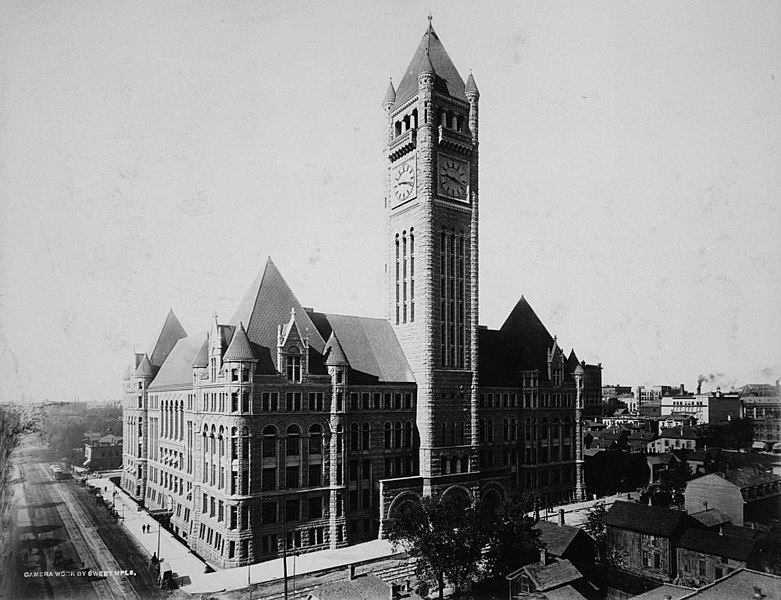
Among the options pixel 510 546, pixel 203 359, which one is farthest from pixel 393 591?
pixel 203 359

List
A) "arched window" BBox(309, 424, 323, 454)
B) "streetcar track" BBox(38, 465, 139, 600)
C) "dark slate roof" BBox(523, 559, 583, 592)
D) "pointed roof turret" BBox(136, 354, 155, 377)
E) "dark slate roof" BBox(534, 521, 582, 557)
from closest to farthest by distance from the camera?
"dark slate roof" BBox(523, 559, 583, 592), "streetcar track" BBox(38, 465, 139, 600), "dark slate roof" BBox(534, 521, 582, 557), "arched window" BBox(309, 424, 323, 454), "pointed roof turret" BBox(136, 354, 155, 377)

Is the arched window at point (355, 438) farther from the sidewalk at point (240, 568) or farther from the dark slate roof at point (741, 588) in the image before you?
the dark slate roof at point (741, 588)

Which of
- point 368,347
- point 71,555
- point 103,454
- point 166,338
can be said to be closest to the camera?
point 71,555

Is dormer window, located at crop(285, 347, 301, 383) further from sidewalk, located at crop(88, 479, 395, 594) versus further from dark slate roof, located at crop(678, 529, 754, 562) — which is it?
dark slate roof, located at crop(678, 529, 754, 562)

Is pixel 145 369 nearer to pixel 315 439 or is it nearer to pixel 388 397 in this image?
pixel 315 439

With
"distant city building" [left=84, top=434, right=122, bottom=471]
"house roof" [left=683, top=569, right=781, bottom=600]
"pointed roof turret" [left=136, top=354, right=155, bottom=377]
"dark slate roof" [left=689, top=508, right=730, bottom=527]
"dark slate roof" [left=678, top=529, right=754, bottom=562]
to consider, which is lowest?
"distant city building" [left=84, top=434, right=122, bottom=471]

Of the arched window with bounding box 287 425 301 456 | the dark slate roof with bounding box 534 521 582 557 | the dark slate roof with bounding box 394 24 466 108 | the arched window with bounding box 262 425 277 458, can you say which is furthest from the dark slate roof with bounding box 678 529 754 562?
the dark slate roof with bounding box 394 24 466 108

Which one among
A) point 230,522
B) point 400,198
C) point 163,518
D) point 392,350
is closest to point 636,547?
point 392,350

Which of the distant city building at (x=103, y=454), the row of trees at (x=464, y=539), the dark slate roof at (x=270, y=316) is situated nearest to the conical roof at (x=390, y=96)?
the dark slate roof at (x=270, y=316)
